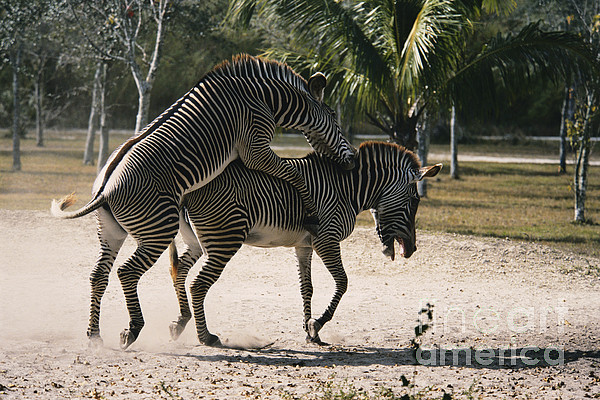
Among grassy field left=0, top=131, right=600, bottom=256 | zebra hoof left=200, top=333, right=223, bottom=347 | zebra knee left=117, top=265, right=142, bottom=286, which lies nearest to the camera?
zebra knee left=117, top=265, right=142, bottom=286

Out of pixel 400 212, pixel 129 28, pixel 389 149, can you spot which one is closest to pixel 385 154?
pixel 389 149

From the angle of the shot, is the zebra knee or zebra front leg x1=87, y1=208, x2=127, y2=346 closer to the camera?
the zebra knee

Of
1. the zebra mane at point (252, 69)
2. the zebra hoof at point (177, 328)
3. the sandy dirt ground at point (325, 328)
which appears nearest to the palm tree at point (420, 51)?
the sandy dirt ground at point (325, 328)

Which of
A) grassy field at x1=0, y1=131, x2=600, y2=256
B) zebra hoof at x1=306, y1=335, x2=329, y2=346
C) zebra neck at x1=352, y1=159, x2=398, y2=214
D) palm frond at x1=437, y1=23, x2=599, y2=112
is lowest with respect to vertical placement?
grassy field at x1=0, y1=131, x2=600, y2=256

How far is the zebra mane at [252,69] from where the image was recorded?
689 centimetres

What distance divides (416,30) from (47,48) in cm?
2478

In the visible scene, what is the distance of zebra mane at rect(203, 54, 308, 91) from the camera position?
22.6ft

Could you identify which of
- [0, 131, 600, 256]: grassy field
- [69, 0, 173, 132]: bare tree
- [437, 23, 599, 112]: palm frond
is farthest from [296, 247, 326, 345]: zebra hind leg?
[69, 0, 173, 132]: bare tree

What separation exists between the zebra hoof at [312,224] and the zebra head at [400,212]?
2.65 ft

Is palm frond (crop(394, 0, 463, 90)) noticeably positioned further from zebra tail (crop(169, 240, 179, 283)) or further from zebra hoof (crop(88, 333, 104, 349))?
zebra hoof (crop(88, 333, 104, 349))

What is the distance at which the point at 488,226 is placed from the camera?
1540cm

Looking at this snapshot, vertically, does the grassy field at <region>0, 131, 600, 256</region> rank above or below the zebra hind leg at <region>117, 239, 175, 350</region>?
below

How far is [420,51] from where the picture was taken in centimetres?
1149

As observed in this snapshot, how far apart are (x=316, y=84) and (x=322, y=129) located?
0.47 m
